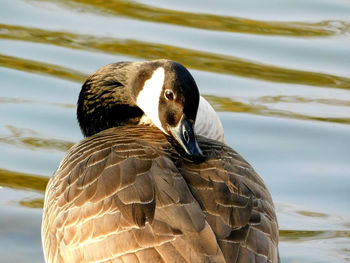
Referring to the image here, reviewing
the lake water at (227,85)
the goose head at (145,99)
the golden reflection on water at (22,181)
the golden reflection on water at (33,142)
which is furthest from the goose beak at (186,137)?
the golden reflection on water at (33,142)

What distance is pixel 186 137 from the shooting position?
5.77 metres

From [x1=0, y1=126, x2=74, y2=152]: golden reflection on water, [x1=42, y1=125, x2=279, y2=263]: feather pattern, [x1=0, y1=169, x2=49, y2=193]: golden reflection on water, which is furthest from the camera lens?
[x1=0, y1=126, x2=74, y2=152]: golden reflection on water

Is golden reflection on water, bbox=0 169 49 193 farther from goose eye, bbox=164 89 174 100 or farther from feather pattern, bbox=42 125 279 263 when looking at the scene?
goose eye, bbox=164 89 174 100

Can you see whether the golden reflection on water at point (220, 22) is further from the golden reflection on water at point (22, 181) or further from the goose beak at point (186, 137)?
the goose beak at point (186, 137)

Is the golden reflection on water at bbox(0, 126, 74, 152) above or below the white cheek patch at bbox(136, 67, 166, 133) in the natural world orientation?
below

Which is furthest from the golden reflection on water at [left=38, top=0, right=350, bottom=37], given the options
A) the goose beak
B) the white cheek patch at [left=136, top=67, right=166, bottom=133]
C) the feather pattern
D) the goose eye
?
the feather pattern

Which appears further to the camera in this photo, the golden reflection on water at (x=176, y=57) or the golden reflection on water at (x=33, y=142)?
the golden reflection on water at (x=176, y=57)

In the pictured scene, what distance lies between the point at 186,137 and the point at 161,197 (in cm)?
90

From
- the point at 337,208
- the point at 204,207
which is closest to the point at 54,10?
the point at 337,208

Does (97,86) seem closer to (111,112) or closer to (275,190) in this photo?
(111,112)

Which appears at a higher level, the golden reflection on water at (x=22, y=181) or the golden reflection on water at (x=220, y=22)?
the golden reflection on water at (x=220, y=22)

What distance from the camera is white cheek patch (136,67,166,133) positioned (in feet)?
20.2

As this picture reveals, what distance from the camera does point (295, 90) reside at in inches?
355

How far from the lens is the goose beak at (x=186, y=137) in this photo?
18.3 feet
